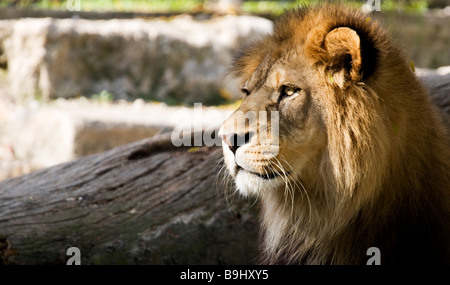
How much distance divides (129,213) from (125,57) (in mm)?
4594

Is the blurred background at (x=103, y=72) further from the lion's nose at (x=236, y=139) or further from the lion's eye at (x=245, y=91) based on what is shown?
the lion's nose at (x=236, y=139)

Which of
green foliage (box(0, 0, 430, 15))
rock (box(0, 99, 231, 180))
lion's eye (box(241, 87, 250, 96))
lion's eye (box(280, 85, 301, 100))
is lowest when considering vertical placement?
rock (box(0, 99, 231, 180))

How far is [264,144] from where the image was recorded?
2867mm

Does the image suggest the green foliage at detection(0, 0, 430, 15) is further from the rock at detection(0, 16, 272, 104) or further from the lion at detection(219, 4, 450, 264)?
the lion at detection(219, 4, 450, 264)

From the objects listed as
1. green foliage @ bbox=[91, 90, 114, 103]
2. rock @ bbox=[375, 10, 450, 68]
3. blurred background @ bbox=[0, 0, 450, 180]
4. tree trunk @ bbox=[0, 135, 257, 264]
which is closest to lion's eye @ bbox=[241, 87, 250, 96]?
tree trunk @ bbox=[0, 135, 257, 264]

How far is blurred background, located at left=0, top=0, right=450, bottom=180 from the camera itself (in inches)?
288

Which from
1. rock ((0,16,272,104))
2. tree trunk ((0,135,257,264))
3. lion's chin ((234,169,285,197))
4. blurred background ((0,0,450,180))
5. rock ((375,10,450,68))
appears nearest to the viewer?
lion's chin ((234,169,285,197))

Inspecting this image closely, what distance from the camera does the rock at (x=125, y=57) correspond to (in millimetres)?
8016

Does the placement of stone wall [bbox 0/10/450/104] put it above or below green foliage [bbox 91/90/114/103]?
above

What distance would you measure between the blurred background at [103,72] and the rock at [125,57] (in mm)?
13

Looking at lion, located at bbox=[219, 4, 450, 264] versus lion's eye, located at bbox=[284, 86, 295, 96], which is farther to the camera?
lion's eye, located at bbox=[284, 86, 295, 96]

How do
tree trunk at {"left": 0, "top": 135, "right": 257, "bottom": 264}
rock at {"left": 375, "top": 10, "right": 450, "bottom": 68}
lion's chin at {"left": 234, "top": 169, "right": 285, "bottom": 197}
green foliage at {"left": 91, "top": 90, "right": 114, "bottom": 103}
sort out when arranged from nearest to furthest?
lion's chin at {"left": 234, "top": 169, "right": 285, "bottom": 197}, tree trunk at {"left": 0, "top": 135, "right": 257, "bottom": 264}, green foliage at {"left": 91, "top": 90, "right": 114, "bottom": 103}, rock at {"left": 375, "top": 10, "right": 450, "bottom": 68}

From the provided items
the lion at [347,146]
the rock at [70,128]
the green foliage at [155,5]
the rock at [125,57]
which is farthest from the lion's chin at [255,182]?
the green foliage at [155,5]

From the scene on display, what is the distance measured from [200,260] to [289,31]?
1.79 metres
